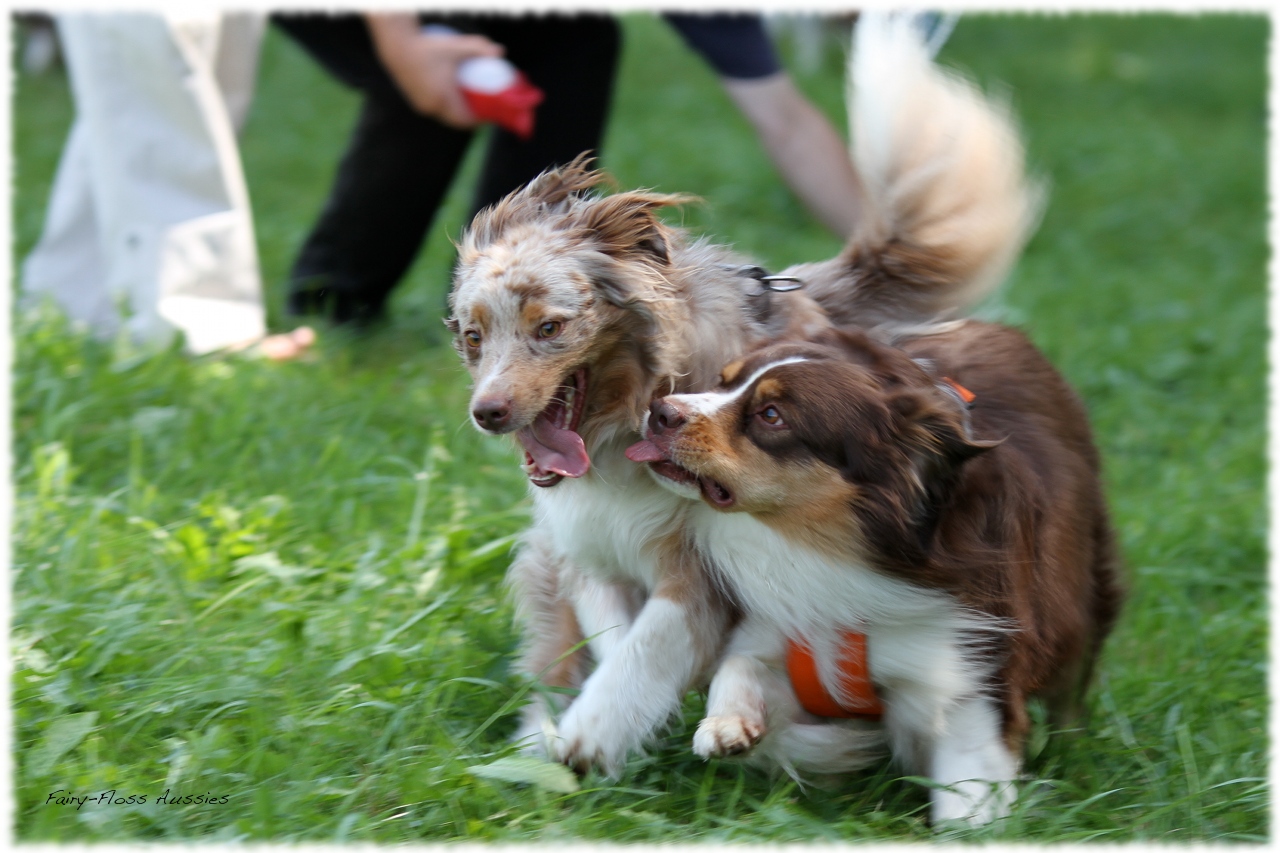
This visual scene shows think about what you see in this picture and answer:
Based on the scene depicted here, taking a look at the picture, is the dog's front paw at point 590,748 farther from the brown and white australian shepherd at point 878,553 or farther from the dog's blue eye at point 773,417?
the dog's blue eye at point 773,417

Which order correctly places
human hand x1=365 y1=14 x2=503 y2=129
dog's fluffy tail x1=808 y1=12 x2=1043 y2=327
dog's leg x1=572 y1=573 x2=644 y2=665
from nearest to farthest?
dog's leg x1=572 y1=573 x2=644 y2=665, dog's fluffy tail x1=808 y1=12 x2=1043 y2=327, human hand x1=365 y1=14 x2=503 y2=129

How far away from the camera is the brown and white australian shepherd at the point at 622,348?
256 centimetres

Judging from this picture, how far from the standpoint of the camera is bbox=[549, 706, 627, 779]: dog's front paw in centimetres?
266

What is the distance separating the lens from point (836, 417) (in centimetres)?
255

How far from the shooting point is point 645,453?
2576 mm

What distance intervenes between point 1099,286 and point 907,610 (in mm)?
5224

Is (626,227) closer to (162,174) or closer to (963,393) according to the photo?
(963,393)

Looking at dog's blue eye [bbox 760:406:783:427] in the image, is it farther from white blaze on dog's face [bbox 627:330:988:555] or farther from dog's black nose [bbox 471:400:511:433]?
dog's black nose [bbox 471:400:511:433]

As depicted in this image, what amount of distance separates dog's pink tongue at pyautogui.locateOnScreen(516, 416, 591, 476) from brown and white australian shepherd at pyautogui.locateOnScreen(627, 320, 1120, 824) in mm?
112

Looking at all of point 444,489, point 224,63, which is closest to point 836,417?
point 444,489

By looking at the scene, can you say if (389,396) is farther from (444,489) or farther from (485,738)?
(485,738)

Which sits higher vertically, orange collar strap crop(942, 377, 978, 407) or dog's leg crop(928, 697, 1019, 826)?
orange collar strap crop(942, 377, 978, 407)

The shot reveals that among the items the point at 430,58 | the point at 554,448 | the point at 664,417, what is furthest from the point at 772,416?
the point at 430,58

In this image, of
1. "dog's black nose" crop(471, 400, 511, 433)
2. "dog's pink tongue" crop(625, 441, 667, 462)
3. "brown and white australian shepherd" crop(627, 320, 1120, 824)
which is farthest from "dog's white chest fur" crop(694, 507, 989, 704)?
"dog's black nose" crop(471, 400, 511, 433)
